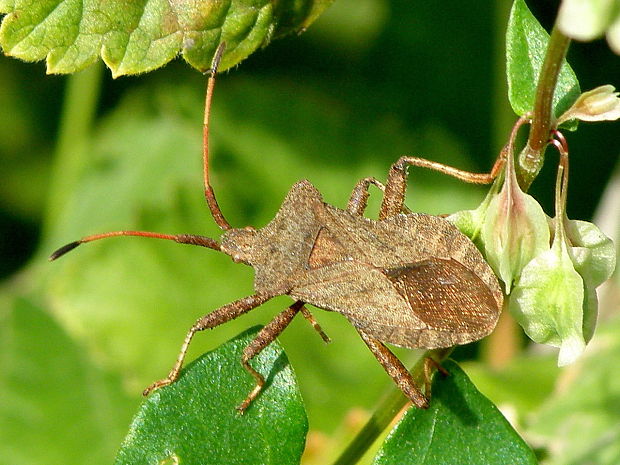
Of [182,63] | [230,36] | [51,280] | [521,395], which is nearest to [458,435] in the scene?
[230,36]

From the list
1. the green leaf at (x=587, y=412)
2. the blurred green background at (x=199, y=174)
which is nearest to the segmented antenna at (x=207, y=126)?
the blurred green background at (x=199, y=174)

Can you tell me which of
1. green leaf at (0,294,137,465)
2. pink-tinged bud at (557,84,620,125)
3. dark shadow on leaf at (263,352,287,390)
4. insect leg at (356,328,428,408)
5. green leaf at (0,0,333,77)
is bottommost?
green leaf at (0,294,137,465)

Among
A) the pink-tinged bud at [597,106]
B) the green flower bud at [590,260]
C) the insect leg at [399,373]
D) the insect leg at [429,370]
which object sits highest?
the pink-tinged bud at [597,106]

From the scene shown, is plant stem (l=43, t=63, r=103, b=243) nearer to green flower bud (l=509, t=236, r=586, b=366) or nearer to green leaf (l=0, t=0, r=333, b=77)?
green leaf (l=0, t=0, r=333, b=77)

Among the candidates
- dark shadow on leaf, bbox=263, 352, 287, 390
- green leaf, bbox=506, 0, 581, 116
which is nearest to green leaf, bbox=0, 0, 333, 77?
green leaf, bbox=506, 0, 581, 116

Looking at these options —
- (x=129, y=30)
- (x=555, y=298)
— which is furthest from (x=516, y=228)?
(x=129, y=30)

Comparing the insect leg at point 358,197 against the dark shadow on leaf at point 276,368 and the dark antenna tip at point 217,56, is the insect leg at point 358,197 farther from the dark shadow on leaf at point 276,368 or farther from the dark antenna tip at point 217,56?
the dark shadow on leaf at point 276,368

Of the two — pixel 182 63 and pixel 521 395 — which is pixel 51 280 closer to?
pixel 182 63
